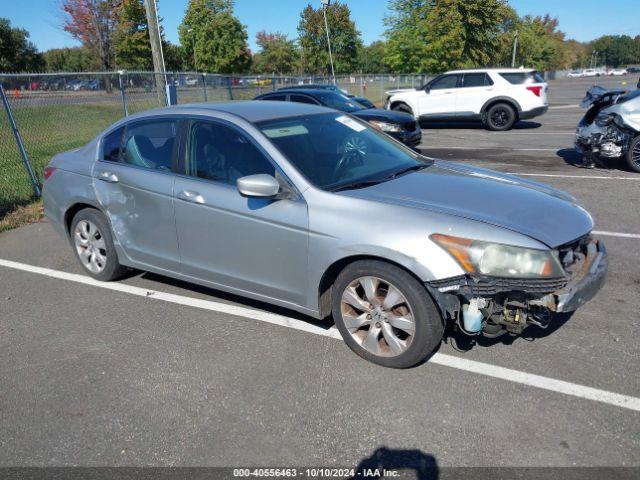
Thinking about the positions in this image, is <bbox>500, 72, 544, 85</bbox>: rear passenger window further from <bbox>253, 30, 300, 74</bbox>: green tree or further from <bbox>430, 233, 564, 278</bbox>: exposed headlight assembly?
<bbox>253, 30, 300, 74</bbox>: green tree

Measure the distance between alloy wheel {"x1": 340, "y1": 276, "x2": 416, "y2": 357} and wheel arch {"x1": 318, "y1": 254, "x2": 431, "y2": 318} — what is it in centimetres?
13

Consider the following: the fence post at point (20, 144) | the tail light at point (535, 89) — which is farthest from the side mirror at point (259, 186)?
the tail light at point (535, 89)

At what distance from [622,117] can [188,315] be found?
26.5 feet

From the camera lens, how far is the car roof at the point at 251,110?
13.4 ft

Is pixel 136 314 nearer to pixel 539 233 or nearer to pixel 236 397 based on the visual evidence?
pixel 236 397

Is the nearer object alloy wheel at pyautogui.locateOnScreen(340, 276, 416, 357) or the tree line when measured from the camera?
alloy wheel at pyautogui.locateOnScreen(340, 276, 416, 357)

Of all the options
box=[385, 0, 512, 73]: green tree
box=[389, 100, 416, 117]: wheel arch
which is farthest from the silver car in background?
box=[385, 0, 512, 73]: green tree

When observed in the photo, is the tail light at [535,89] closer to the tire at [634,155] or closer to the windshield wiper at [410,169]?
the tire at [634,155]

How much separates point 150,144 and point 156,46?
29.6ft

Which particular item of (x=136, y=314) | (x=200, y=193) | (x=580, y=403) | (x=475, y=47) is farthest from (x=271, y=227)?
(x=475, y=47)

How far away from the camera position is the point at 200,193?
3.95 metres

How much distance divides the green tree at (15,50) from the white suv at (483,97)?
190ft

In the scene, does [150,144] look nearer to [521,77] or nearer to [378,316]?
[378,316]

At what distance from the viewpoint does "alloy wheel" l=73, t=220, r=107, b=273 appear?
16.1 feet
